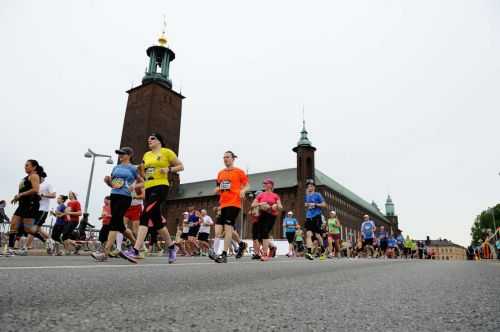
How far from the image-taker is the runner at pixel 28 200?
7160 mm

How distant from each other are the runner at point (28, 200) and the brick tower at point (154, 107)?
162ft

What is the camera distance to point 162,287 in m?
2.36

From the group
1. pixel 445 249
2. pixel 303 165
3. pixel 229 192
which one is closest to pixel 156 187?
pixel 229 192

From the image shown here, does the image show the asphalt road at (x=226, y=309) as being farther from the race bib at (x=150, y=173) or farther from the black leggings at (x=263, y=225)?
the black leggings at (x=263, y=225)

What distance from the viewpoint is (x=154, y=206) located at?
18.4 ft

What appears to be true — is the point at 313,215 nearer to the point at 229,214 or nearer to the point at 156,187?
the point at 229,214

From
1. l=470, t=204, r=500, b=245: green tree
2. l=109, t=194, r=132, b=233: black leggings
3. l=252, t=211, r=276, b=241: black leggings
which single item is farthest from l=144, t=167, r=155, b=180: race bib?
l=470, t=204, r=500, b=245: green tree

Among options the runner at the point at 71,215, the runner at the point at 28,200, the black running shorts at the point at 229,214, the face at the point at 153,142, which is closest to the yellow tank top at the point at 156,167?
the face at the point at 153,142

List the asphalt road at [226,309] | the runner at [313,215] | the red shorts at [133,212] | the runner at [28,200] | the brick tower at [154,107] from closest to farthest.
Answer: the asphalt road at [226,309] → the runner at [28,200] → the red shorts at [133,212] → the runner at [313,215] → the brick tower at [154,107]

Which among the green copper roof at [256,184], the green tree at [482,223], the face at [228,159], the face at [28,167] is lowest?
the face at [28,167]

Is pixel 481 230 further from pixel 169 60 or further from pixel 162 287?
pixel 162 287

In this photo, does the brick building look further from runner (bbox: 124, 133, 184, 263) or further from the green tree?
runner (bbox: 124, 133, 184, 263)

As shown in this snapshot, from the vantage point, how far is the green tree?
213ft

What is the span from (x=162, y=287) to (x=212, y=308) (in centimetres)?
87
